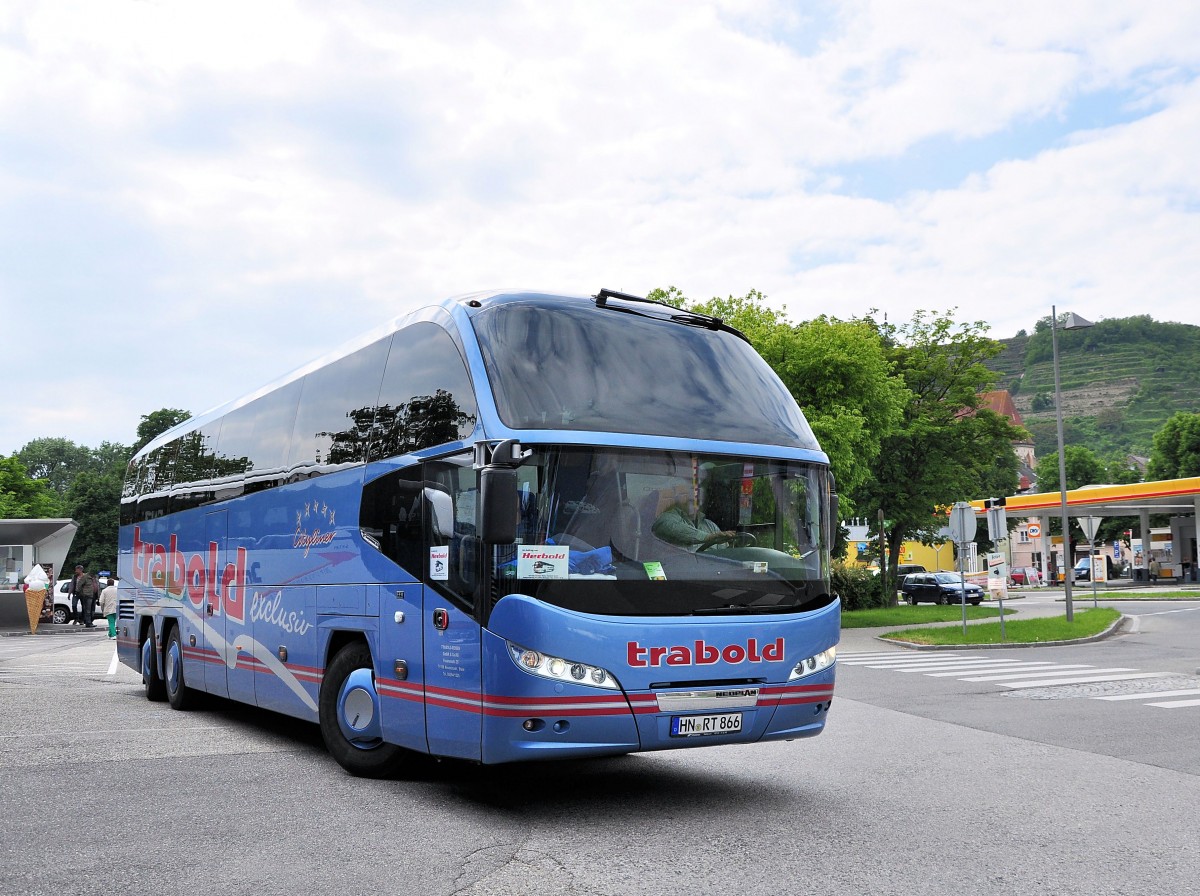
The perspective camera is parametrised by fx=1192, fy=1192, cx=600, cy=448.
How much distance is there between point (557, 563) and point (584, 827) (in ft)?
5.15

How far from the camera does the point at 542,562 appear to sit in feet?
23.2

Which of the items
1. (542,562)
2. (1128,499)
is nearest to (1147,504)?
(1128,499)

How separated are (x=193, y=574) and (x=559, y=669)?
7.75 meters

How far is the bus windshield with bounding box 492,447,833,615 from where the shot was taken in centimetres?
709

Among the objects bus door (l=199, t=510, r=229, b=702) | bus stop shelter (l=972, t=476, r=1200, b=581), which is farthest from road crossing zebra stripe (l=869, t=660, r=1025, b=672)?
bus stop shelter (l=972, t=476, r=1200, b=581)

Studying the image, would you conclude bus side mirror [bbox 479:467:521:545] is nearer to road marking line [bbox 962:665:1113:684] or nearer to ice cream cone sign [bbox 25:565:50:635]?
road marking line [bbox 962:665:1113:684]

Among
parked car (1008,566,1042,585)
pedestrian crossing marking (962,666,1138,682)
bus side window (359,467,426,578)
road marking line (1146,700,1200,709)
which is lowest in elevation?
parked car (1008,566,1042,585)

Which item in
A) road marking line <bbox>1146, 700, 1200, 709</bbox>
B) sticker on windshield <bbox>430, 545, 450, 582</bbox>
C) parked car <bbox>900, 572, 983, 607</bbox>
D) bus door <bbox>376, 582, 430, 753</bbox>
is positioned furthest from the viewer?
parked car <bbox>900, 572, 983, 607</bbox>

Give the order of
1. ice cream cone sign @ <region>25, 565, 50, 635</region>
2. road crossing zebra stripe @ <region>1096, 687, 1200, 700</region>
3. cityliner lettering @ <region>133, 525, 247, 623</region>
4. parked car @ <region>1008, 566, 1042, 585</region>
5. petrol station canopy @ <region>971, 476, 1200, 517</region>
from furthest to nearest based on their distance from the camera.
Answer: parked car @ <region>1008, 566, 1042, 585</region> → petrol station canopy @ <region>971, 476, 1200, 517</region> → ice cream cone sign @ <region>25, 565, 50, 635</region> → road crossing zebra stripe @ <region>1096, 687, 1200, 700</region> → cityliner lettering @ <region>133, 525, 247, 623</region>

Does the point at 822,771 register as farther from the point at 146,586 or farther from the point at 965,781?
the point at 146,586

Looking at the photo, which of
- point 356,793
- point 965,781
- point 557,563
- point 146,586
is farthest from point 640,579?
point 146,586

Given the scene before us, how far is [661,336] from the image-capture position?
8453 mm

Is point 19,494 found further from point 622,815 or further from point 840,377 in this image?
point 622,815

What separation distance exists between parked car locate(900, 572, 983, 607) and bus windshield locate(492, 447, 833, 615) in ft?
144
